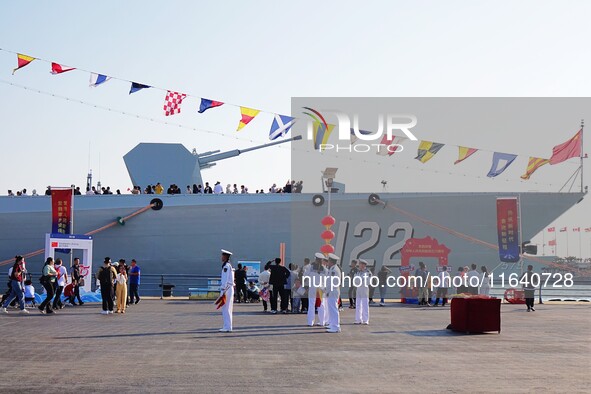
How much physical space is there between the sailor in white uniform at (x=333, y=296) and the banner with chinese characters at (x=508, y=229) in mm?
11463

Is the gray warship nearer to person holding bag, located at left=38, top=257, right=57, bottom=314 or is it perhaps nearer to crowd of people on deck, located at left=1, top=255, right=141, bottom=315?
crowd of people on deck, located at left=1, top=255, right=141, bottom=315

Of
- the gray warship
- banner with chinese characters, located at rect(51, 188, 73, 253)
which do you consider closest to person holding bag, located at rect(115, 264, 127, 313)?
banner with chinese characters, located at rect(51, 188, 73, 253)

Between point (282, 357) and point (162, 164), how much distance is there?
90.0 ft

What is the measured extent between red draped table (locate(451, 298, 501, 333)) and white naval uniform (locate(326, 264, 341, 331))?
217 cm

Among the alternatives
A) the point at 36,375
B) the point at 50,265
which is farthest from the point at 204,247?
the point at 36,375

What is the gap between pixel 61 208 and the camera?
26.5m

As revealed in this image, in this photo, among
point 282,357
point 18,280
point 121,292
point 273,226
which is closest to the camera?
point 282,357

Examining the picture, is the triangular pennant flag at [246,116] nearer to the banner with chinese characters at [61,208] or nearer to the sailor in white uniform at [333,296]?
the banner with chinese characters at [61,208]

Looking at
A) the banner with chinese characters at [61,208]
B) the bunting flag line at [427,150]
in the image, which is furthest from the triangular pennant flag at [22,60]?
the bunting flag line at [427,150]

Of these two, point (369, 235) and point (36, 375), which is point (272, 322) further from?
point (369, 235)

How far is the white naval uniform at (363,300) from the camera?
1627 centimetres

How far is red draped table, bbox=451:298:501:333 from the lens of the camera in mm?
14094

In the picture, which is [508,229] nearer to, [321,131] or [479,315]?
[321,131]

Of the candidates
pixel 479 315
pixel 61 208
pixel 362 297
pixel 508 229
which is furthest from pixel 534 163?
pixel 61 208
